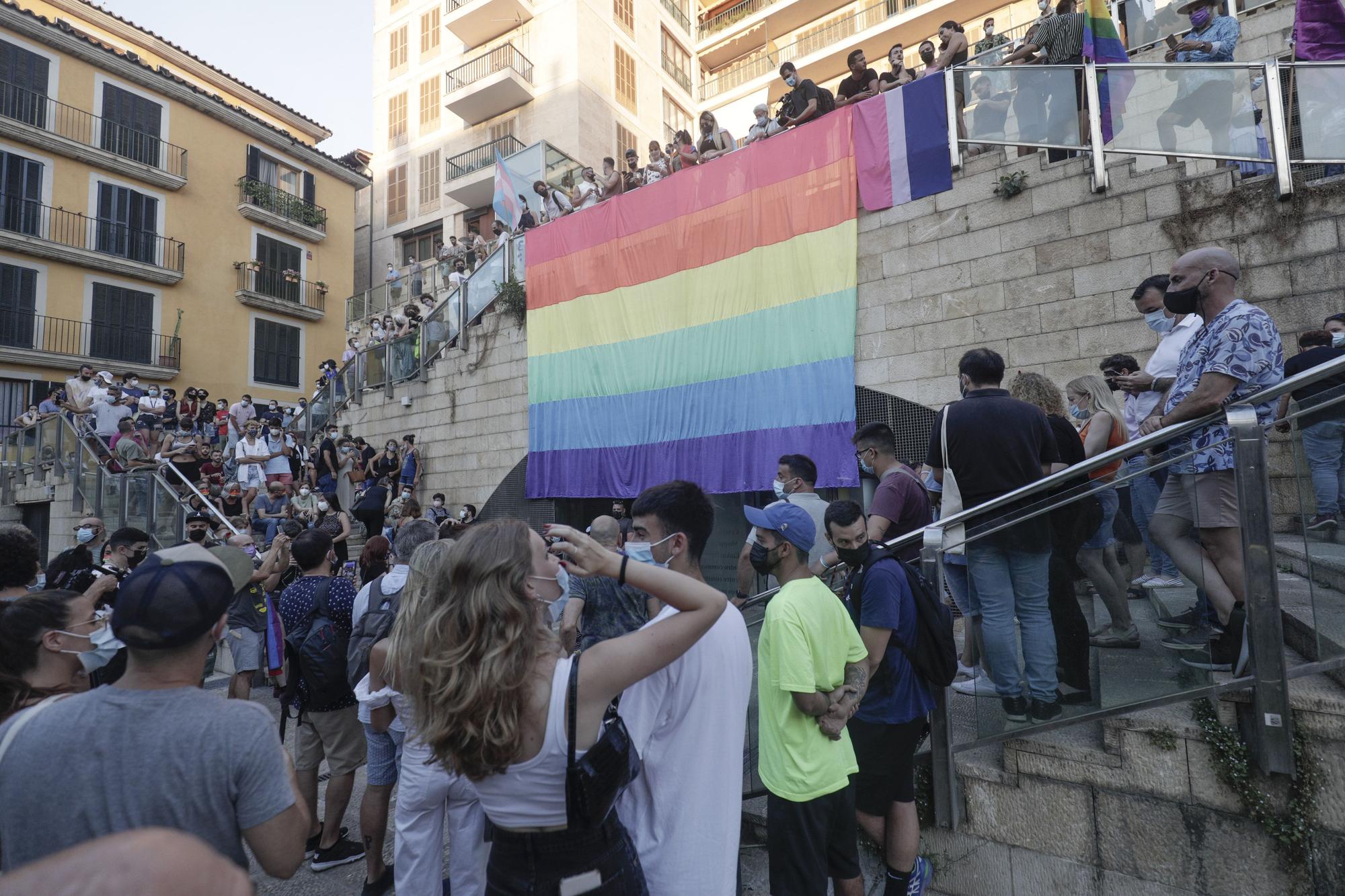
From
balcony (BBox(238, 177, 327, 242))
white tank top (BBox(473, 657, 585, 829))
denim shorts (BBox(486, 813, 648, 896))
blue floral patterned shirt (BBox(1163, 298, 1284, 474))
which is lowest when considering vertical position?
denim shorts (BBox(486, 813, 648, 896))

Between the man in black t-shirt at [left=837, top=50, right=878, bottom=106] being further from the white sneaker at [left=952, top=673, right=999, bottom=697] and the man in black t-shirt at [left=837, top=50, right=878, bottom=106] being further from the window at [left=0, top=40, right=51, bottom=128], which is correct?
the window at [left=0, top=40, right=51, bottom=128]

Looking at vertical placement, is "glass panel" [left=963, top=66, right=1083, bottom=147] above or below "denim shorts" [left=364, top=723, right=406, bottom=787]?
above

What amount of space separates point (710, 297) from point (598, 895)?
28.2 ft

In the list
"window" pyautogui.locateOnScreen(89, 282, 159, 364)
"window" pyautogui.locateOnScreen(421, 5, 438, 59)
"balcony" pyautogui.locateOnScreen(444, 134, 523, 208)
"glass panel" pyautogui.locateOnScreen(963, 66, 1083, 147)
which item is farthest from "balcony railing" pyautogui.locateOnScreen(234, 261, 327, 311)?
"glass panel" pyautogui.locateOnScreen(963, 66, 1083, 147)

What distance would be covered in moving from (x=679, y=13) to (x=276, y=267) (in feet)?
59.4

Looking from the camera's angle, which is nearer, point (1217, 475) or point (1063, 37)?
point (1217, 475)

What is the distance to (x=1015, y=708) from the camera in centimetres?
329

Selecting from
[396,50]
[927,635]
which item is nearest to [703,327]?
[927,635]

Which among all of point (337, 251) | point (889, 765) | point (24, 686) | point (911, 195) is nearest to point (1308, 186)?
point (911, 195)

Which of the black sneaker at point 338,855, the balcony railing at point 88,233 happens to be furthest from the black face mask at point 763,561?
the balcony railing at point 88,233

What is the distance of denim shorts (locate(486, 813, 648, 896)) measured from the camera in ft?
5.39

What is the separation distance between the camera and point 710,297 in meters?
9.65

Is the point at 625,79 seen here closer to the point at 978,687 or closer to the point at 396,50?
the point at 396,50

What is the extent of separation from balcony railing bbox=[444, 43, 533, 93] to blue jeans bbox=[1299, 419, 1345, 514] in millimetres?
24877
